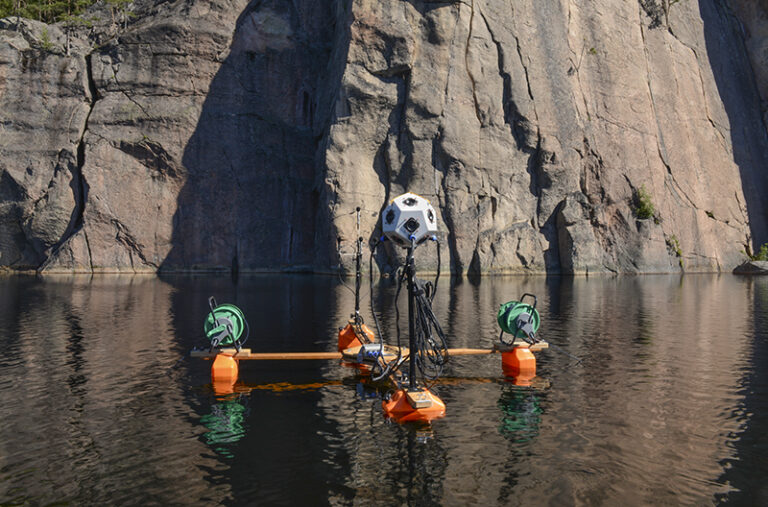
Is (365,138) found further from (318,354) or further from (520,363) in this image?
(520,363)

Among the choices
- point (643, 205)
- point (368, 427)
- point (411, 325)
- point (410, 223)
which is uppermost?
point (643, 205)

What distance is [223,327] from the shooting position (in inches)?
523

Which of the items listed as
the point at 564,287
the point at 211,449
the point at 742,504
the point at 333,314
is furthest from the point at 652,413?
the point at 564,287

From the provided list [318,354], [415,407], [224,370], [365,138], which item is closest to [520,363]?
[415,407]

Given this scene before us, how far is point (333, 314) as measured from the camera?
24.0 meters

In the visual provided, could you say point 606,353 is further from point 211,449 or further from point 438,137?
point 438,137

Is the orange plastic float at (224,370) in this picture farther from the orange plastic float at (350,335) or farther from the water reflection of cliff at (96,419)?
the orange plastic float at (350,335)

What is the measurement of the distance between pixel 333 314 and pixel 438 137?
106ft

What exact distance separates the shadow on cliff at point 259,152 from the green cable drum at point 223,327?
147 ft

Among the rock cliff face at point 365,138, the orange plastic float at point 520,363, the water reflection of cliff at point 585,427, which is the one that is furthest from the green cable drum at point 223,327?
the rock cliff face at point 365,138

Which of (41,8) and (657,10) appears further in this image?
(657,10)

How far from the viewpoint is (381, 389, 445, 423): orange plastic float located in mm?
9781

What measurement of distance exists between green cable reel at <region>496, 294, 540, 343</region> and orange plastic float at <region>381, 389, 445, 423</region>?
14.6 ft

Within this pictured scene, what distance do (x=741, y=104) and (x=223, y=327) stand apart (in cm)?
7249
